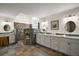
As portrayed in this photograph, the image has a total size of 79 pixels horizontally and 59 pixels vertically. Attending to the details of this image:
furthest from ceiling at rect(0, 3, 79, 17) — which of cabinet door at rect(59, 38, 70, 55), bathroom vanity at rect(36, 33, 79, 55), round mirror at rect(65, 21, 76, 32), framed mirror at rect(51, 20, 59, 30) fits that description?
cabinet door at rect(59, 38, 70, 55)

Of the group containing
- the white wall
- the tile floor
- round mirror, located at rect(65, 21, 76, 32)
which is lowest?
the tile floor

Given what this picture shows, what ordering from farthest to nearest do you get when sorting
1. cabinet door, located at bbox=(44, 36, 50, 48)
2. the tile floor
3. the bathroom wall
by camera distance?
cabinet door, located at bbox=(44, 36, 50, 48), the tile floor, the bathroom wall

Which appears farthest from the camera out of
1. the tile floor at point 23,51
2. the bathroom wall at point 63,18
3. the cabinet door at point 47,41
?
the cabinet door at point 47,41

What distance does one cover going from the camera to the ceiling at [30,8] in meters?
2.57

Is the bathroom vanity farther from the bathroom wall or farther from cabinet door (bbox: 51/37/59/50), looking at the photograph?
the bathroom wall

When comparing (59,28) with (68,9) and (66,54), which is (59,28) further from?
(66,54)

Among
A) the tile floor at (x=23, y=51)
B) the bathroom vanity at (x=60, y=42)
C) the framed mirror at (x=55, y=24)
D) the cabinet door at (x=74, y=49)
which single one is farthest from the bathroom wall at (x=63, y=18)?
the tile floor at (x=23, y=51)

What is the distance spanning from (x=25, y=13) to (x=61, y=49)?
4.47 feet

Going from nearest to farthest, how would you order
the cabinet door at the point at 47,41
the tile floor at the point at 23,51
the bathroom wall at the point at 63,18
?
1. the bathroom wall at the point at 63,18
2. the tile floor at the point at 23,51
3. the cabinet door at the point at 47,41

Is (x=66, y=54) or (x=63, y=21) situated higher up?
(x=63, y=21)

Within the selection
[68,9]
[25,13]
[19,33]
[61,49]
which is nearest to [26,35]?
[19,33]

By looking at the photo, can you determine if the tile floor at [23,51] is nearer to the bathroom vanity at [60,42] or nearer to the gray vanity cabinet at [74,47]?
the bathroom vanity at [60,42]

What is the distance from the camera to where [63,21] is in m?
2.62

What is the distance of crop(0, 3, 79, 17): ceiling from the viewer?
257cm
